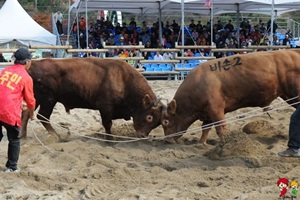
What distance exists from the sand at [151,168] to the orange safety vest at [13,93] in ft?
2.34

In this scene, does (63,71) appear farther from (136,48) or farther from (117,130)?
(136,48)

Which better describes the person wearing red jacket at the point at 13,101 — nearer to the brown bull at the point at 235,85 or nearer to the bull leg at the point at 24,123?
the bull leg at the point at 24,123

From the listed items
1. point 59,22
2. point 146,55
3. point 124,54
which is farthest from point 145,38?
point 124,54

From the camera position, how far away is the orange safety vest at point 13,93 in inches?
256

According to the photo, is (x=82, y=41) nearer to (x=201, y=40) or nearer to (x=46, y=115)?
(x=201, y=40)

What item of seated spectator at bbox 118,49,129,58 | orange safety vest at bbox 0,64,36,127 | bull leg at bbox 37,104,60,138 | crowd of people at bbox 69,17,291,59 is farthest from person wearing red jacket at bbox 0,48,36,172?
crowd of people at bbox 69,17,291,59

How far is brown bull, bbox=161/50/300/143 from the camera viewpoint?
27.5ft

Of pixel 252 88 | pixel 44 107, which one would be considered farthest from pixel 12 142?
pixel 252 88

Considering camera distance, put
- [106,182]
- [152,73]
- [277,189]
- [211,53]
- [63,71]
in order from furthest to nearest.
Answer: [211,53] → [152,73] → [63,71] → [106,182] → [277,189]

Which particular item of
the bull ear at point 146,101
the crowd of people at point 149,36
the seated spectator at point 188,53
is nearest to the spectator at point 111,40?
the crowd of people at point 149,36

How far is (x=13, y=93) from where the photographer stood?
21.5 ft

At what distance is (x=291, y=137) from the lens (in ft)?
22.0

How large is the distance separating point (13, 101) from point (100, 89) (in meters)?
2.69

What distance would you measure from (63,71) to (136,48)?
27.2 ft
